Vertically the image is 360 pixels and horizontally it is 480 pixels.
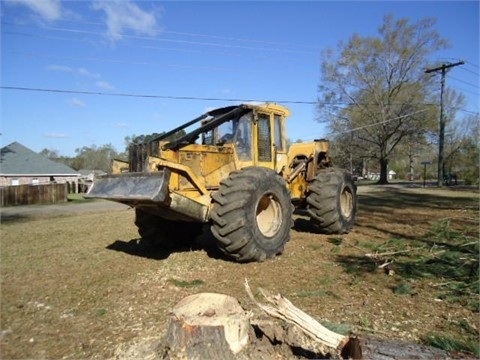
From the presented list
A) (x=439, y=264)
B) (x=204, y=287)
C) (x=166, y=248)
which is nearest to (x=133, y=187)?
(x=204, y=287)

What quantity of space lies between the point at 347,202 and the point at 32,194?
21.7m

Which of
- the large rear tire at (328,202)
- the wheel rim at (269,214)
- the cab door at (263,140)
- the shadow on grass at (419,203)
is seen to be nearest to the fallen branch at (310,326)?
the wheel rim at (269,214)

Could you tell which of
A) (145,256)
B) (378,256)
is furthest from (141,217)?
(378,256)

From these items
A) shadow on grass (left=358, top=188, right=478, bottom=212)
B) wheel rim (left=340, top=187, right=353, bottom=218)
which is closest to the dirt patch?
wheel rim (left=340, top=187, right=353, bottom=218)

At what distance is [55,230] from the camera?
1188 cm

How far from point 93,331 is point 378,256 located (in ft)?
15.4

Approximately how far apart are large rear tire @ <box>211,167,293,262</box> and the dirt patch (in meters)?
0.28

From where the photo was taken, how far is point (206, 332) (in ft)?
10.8

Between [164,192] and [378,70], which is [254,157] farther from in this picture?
[378,70]

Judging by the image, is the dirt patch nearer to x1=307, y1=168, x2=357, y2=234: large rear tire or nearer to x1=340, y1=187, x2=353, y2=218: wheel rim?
x1=307, y1=168, x2=357, y2=234: large rear tire

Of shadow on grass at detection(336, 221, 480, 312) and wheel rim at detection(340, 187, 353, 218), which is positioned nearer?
shadow on grass at detection(336, 221, 480, 312)

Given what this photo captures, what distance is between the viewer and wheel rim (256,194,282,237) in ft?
23.6

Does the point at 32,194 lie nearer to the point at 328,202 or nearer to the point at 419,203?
the point at 419,203

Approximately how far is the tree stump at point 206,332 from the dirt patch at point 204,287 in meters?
0.52
